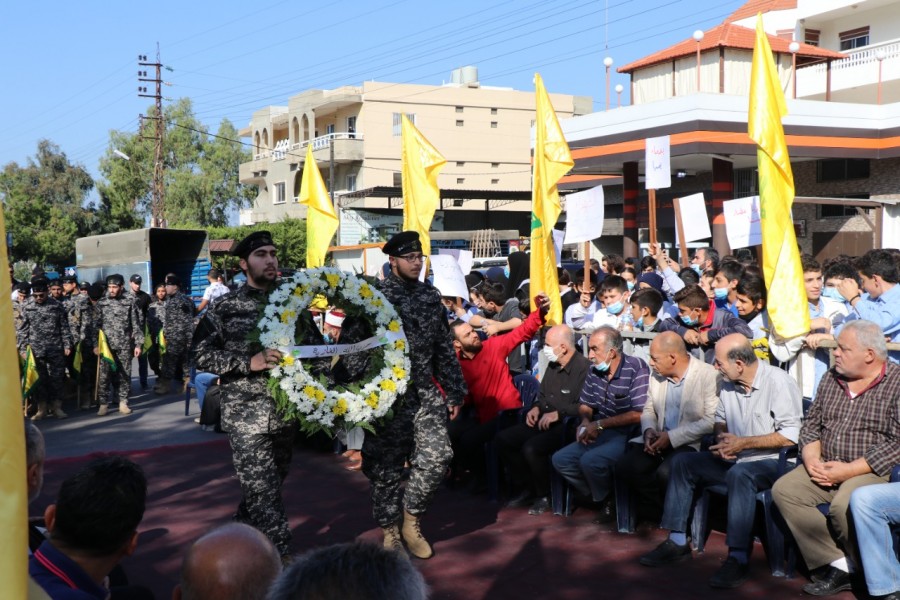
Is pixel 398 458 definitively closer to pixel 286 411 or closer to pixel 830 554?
pixel 286 411

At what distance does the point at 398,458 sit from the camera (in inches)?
250

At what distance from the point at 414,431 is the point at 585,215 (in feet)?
17.1

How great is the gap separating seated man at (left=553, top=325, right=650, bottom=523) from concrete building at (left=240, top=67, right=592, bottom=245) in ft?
122

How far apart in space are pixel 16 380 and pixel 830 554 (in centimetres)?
501

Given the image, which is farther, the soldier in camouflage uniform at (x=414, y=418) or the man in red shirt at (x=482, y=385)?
the man in red shirt at (x=482, y=385)

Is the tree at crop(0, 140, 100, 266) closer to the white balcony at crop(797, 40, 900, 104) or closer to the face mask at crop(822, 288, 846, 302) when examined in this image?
the white balcony at crop(797, 40, 900, 104)

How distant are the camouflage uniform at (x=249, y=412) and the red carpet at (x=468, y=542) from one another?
879 mm

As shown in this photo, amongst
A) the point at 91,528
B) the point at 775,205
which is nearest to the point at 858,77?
the point at 775,205

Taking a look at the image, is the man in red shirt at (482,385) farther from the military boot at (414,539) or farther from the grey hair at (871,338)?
the grey hair at (871,338)

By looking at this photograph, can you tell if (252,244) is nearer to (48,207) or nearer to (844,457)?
(844,457)

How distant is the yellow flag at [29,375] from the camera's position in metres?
12.1

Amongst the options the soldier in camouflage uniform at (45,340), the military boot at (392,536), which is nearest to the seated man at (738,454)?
the military boot at (392,536)


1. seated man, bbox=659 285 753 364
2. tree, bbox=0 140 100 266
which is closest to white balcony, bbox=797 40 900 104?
seated man, bbox=659 285 753 364

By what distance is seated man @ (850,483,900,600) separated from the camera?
5.04 meters
